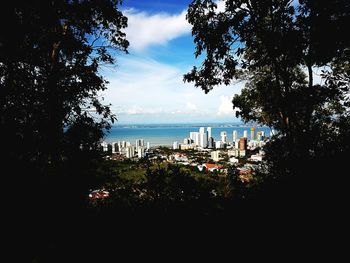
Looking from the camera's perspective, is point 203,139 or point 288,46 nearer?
point 288,46

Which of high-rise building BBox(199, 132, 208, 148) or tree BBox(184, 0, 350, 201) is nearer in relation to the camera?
tree BBox(184, 0, 350, 201)

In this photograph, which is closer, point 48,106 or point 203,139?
point 48,106

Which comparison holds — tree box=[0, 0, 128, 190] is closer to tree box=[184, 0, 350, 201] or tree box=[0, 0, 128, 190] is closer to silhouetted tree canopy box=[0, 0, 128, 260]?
silhouetted tree canopy box=[0, 0, 128, 260]

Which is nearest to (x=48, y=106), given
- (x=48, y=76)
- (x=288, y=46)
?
(x=48, y=76)

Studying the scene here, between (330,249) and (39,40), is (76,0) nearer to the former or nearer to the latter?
(39,40)

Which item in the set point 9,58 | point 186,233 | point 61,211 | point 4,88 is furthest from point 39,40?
point 186,233

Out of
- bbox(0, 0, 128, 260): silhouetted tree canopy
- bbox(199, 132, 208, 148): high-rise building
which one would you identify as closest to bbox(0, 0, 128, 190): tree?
bbox(0, 0, 128, 260): silhouetted tree canopy

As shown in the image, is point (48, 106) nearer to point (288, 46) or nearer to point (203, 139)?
point (288, 46)

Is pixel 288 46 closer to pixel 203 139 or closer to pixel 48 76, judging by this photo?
pixel 48 76

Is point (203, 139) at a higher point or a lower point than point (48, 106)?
lower

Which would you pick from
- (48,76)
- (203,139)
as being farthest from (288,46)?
(203,139)

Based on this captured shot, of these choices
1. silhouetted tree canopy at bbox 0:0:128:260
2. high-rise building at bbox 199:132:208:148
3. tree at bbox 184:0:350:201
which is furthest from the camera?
high-rise building at bbox 199:132:208:148
